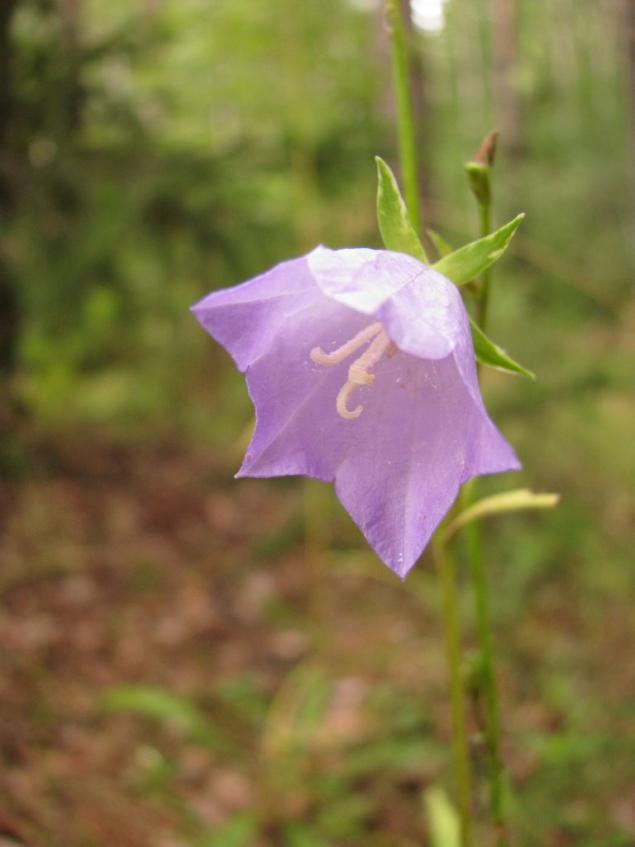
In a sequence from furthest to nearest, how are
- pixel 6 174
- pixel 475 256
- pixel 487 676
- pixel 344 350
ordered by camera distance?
1. pixel 6 174
2. pixel 487 676
3. pixel 344 350
4. pixel 475 256

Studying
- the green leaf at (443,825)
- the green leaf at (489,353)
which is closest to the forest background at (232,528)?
the green leaf at (443,825)

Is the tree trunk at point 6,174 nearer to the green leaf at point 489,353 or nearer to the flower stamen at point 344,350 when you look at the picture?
the flower stamen at point 344,350

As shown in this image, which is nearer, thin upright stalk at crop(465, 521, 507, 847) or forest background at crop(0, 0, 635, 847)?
thin upright stalk at crop(465, 521, 507, 847)

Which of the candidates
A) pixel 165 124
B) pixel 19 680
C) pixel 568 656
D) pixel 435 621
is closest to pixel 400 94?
pixel 19 680

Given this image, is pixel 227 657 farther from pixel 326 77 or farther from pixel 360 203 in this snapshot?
pixel 326 77

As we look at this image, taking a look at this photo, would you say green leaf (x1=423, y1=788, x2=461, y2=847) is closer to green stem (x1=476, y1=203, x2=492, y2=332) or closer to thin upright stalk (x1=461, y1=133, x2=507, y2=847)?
thin upright stalk (x1=461, y1=133, x2=507, y2=847)

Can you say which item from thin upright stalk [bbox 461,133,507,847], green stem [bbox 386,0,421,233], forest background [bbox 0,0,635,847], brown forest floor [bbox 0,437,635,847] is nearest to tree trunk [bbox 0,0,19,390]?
forest background [bbox 0,0,635,847]

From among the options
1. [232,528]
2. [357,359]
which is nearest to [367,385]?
[357,359]

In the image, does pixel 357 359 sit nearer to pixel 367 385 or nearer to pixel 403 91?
pixel 367 385
